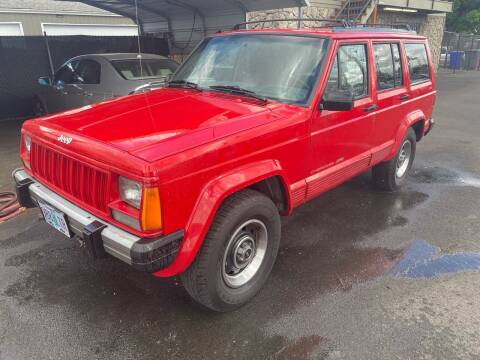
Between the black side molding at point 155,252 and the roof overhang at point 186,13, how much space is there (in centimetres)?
686

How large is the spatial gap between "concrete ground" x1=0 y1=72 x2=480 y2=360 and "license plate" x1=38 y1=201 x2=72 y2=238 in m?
0.63

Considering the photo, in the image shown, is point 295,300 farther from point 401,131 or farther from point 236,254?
point 401,131

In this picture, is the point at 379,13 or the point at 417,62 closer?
the point at 417,62

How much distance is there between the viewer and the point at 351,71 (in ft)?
11.7

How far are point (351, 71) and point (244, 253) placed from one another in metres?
1.98

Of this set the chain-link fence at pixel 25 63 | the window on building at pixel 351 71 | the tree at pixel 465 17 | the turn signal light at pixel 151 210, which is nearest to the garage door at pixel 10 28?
the chain-link fence at pixel 25 63

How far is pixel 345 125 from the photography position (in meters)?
3.53

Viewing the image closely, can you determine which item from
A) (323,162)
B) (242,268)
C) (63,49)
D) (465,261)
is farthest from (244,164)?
(63,49)

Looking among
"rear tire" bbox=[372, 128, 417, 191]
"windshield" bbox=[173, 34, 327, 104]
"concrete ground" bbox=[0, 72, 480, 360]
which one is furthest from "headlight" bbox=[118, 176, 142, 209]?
"rear tire" bbox=[372, 128, 417, 191]

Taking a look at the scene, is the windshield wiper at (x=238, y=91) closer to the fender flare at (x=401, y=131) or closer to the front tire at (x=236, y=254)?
the front tire at (x=236, y=254)

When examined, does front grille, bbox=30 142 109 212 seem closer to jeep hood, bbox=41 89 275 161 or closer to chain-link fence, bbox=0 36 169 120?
jeep hood, bbox=41 89 275 161

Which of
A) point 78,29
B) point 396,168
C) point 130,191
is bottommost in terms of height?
point 396,168

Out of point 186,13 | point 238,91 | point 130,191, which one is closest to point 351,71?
point 238,91

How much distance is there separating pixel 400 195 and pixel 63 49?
9616 millimetres
